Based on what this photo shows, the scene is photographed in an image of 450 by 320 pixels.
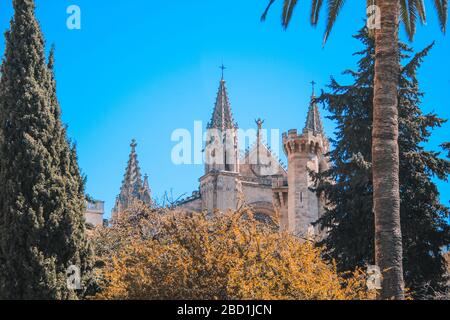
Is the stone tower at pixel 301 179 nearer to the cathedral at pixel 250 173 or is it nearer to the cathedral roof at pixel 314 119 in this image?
the cathedral at pixel 250 173

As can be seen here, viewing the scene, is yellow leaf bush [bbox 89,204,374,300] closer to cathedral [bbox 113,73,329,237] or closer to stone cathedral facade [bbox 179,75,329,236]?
stone cathedral facade [bbox 179,75,329,236]

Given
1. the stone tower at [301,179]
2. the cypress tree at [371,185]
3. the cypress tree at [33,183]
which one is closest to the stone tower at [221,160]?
the stone tower at [301,179]

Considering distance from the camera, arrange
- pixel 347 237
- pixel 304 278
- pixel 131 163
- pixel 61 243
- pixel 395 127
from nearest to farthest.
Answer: pixel 304 278, pixel 395 127, pixel 61 243, pixel 347 237, pixel 131 163

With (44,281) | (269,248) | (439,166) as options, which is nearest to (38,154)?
(44,281)

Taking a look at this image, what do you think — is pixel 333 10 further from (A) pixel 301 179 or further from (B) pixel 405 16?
(A) pixel 301 179

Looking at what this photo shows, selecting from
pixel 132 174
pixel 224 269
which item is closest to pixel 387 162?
pixel 224 269

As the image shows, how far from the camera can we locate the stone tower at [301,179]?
139 feet

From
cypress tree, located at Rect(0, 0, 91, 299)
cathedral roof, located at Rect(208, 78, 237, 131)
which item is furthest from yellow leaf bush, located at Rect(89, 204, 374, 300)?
cathedral roof, located at Rect(208, 78, 237, 131)

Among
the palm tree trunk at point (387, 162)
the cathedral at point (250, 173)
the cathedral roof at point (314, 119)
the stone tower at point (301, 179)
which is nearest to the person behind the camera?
the palm tree trunk at point (387, 162)
